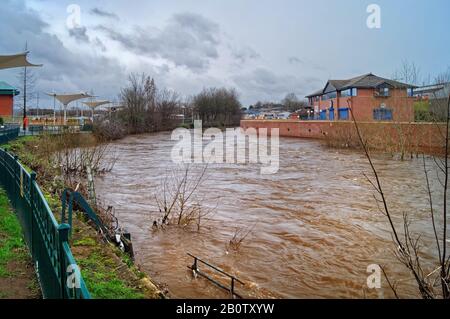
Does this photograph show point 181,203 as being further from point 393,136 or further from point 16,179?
point 393,136

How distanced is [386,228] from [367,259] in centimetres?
248

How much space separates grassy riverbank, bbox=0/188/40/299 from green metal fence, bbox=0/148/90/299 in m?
0.18

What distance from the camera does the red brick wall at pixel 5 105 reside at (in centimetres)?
4734

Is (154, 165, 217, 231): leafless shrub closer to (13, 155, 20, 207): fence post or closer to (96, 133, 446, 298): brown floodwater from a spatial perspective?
(96, 133, 446, 298): brown floodwater

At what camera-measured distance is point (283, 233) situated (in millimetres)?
9984

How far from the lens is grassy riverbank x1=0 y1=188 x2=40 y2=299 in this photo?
473cm

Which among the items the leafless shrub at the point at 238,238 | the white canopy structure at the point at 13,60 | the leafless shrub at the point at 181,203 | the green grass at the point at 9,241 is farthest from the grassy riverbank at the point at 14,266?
the white canopy structure at the point at 13,60

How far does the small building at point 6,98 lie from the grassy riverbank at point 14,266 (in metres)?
45.3

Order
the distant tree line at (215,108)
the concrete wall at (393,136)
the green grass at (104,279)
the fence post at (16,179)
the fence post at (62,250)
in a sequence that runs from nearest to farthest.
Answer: the fence post at (62,250)
the green grass at (104,279)
the fence post at (16,179)
the concrete wall at (393,136)
the distant tree line at (215,108)

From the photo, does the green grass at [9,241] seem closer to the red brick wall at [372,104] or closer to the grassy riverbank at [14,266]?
the grassy riverbank at [14,266]

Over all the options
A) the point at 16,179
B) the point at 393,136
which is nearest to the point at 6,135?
the point at 16,179

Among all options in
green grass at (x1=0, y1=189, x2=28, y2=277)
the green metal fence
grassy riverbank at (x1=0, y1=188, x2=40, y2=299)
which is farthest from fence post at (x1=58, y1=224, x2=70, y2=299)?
green grass at (x1=0, y1=189, x2=28, y2=277)

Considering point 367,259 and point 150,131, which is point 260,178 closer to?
point 367,259
